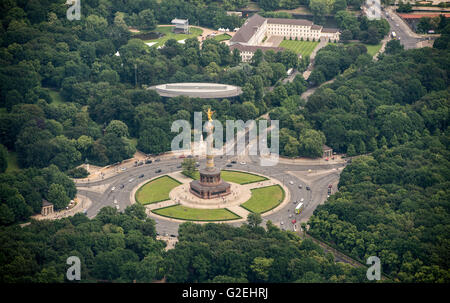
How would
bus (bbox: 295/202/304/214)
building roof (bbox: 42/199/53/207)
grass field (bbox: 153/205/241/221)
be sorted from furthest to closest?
1. bus (bbox: 295/202/304/214)
2. grass field (bbox: 153/205/241/221)
3. building roof (bbox: 42/199/53/207)

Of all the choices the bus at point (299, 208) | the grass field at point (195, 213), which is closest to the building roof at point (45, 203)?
the grass field at point (195, 213)

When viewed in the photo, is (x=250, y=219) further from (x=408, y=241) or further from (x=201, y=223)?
(x=408, y=241)

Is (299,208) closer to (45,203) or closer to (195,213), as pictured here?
(195,213)

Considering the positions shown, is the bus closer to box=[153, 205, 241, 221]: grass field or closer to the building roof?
box=[153, 205, 241, 221]: grass field

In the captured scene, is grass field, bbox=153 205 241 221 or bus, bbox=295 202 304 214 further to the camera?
bus, bbox=295 202 304 214

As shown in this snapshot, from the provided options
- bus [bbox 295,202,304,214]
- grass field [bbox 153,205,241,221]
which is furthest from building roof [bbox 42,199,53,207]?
bus [bbox 295,202,304,214]

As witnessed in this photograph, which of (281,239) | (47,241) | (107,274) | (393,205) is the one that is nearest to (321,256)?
(281,239)

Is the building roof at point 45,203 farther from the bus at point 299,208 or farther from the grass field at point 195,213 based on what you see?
the bus at point 299,208
